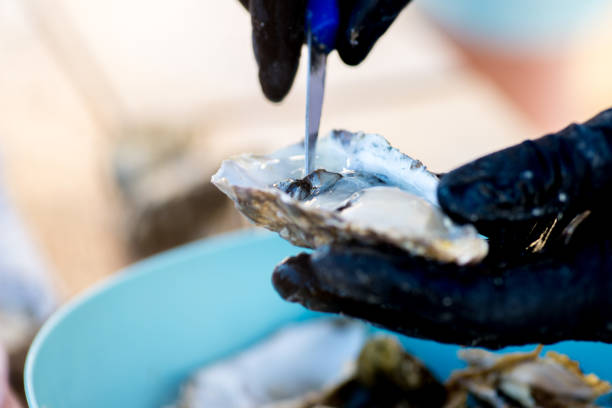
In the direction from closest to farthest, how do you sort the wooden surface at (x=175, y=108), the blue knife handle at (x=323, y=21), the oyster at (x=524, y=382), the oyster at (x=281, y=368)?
1. the blue knife handle at (x=323, y=21)
2. the oyster at (x=524, y=382)
3. the oyster at (x=281, y=368)
4. the wooden surface at (x=175, y=108)

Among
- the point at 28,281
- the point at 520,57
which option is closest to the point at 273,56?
the point at 28,281

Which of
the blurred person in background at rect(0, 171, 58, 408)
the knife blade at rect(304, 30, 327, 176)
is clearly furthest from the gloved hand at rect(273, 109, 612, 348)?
the blurred person in background at rect(0, 171, 58, 408)

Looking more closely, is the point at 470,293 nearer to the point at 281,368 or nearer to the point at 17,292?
the point at 281,368

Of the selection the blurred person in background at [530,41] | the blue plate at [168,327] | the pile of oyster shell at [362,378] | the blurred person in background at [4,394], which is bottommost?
the blurred person in background at [530,41]

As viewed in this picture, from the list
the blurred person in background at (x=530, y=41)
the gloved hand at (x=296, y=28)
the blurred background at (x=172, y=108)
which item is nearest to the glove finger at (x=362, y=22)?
the gloved hand at (x=296, y=28)

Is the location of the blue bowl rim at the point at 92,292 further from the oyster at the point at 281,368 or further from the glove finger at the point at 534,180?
the glove finger at the point at 534,180

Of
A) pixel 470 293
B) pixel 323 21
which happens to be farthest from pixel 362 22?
pixel 470 293

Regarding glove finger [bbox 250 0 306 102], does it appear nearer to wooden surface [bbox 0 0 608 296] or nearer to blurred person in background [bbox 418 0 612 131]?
wooden surface [bbox 0 0 608 296]

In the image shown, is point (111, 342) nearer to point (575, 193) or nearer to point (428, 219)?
point (428, 219)

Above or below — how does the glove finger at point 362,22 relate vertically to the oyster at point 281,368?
above
